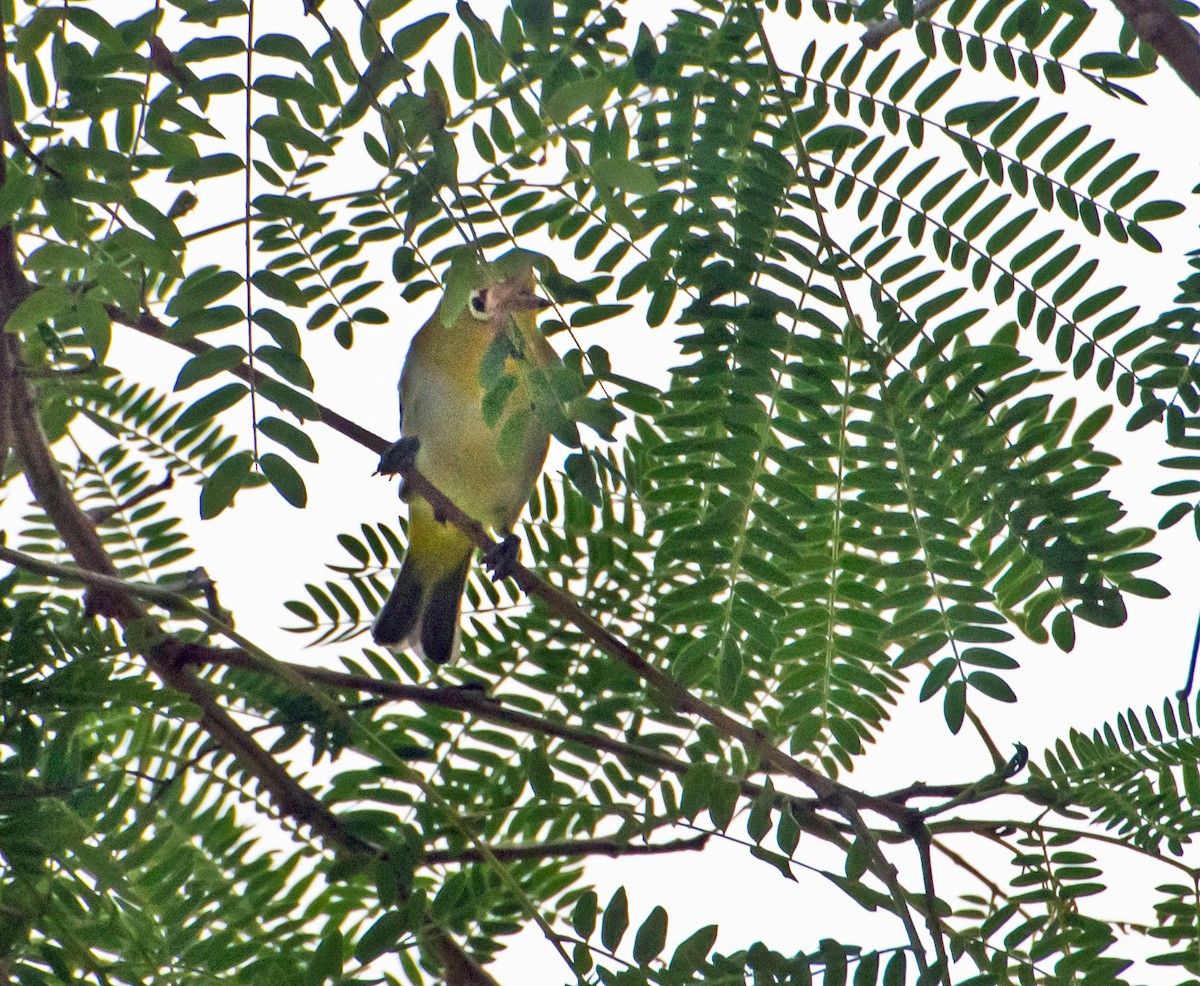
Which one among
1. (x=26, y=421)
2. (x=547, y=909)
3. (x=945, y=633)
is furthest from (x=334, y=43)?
(x=547, y=909)

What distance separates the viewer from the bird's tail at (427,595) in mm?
1515

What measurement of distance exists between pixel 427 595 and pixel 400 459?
0.31 m

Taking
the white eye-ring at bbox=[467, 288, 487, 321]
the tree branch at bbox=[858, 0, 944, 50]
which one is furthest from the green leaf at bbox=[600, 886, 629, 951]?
the white eye-ring at bbox=[467, 288, 487, 321]

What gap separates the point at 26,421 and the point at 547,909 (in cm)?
61

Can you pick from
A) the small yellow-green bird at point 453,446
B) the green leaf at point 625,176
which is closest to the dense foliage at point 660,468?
the green leaf at point 625,176

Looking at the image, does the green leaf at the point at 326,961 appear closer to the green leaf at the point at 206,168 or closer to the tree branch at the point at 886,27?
the green leaf at the point at 206,168

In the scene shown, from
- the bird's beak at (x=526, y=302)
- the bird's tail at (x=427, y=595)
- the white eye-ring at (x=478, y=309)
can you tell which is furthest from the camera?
the white eye-ring at (x=478, y=309)

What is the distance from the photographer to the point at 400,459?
1.43 m

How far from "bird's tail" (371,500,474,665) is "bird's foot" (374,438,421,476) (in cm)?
9

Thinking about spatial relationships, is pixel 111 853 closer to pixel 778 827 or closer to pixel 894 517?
pixel 778 827

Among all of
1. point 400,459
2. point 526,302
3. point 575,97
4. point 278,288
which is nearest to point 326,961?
point 278,288

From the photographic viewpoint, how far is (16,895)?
89 cm

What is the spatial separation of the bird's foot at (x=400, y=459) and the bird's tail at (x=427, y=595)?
95 millimetres

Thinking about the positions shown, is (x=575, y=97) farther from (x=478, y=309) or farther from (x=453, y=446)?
(x=453, y=446)
